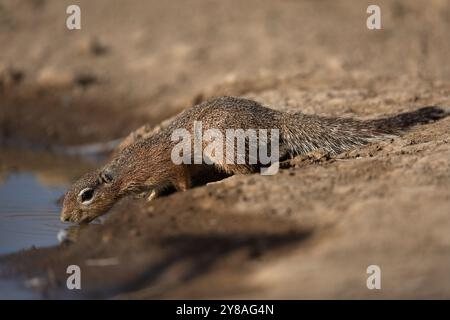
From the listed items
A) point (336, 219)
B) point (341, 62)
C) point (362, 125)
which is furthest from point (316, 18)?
point (336, 219)

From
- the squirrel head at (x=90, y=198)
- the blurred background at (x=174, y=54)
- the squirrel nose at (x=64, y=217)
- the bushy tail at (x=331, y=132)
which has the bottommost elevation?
the squirrel nose at (x=64, y=217)

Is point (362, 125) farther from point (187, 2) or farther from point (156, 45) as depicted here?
point (187, 2)

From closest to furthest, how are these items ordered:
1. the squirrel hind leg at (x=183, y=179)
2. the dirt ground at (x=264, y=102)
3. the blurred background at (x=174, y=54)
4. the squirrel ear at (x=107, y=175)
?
the dirt ground at (x=264, y=102) < the squirrel hind leg at (x=183, y=179) < the squirrel ear at (x=107, y=175) < the blurred background at (x=174, y=54)

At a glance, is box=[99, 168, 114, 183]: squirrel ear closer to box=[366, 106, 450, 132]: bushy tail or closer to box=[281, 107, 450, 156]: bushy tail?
box=[281, 107, 450, 156]: bushy tail

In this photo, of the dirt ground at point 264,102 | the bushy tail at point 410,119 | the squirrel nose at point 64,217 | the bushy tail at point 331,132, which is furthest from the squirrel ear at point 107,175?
the bushy tail at point 410,119

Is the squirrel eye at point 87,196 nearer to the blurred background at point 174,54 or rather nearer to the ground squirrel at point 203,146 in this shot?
the ground squirrel at point 203,146

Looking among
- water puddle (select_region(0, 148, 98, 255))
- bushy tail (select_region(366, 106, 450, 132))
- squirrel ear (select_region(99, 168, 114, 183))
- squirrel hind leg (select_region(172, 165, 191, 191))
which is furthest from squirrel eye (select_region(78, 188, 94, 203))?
bushy tail (select_region(366, 106, 450, 132))

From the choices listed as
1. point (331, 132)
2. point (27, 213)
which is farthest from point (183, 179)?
point (27, 213)
